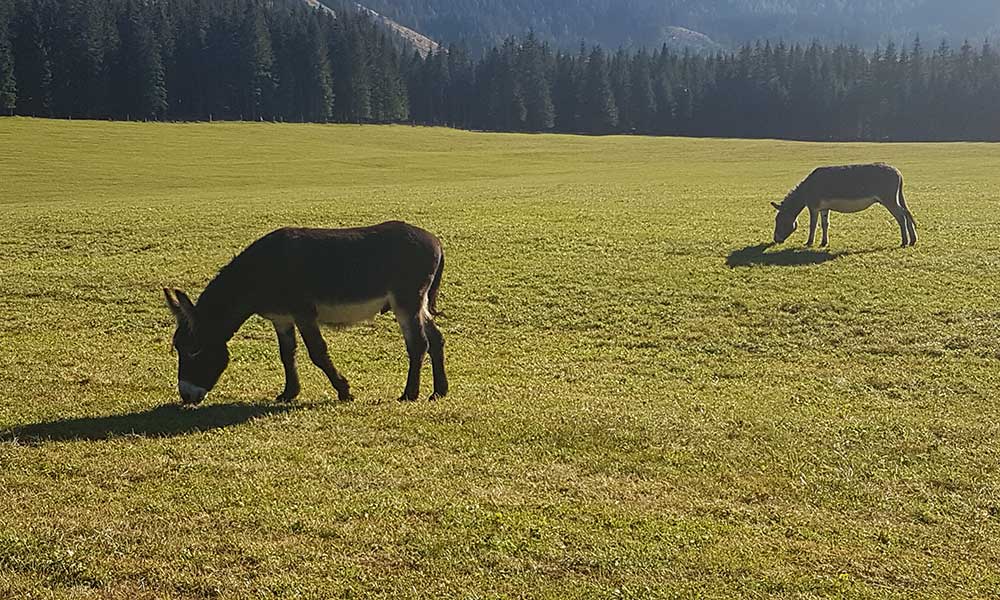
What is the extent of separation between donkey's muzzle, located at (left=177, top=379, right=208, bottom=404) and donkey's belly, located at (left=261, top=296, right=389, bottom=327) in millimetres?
1166

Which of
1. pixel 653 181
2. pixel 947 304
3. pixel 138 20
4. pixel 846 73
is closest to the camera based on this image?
pixel 947 304

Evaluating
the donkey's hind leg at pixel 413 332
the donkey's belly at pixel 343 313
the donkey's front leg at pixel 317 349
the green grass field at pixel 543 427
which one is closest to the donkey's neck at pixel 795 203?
the green grass field at pixel 543 427

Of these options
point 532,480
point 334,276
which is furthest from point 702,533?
point 334,276

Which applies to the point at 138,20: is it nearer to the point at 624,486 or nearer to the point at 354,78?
the point at 354,78

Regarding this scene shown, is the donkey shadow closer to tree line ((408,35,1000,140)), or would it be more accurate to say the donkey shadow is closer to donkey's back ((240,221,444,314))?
donkey's back ((240,221,444,314))

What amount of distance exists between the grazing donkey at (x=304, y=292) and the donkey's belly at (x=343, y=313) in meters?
0.01

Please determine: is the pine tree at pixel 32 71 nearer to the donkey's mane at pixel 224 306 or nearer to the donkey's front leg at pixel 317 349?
the donkey's mane at pixel 224 306

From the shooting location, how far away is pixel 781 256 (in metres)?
21.5

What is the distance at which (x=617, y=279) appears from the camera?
19.2m

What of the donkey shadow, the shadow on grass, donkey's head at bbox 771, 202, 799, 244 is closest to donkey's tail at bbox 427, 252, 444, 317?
the shadow on grass

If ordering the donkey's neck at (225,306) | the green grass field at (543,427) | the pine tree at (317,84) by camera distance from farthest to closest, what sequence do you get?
the pine tree at (317,84) → the donkey's neck at (225,306) → the green grass field at (543,427)

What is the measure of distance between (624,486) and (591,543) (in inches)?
57.1

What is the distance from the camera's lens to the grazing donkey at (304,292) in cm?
1027

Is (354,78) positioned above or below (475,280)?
above
